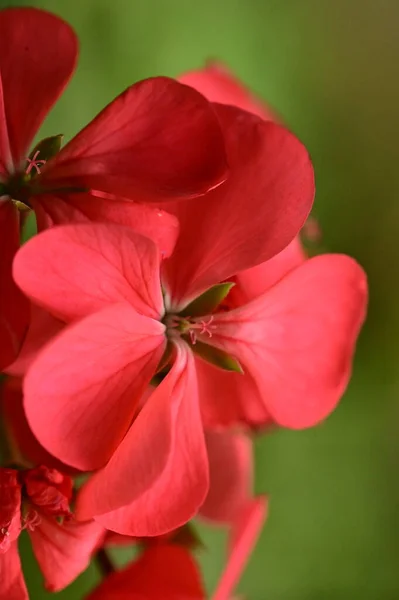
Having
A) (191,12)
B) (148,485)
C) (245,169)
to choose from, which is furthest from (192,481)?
(191,12)

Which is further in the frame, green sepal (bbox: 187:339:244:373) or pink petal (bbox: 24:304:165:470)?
green sepal (bbox: 187:339:244:373)

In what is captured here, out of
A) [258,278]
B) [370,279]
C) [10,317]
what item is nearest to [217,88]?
[258,278]

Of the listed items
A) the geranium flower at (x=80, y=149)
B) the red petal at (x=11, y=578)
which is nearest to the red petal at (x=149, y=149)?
the geranium flower at (x=80, y=149)

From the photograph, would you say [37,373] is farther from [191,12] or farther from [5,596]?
[191,12]

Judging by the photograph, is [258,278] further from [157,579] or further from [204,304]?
[157,579]

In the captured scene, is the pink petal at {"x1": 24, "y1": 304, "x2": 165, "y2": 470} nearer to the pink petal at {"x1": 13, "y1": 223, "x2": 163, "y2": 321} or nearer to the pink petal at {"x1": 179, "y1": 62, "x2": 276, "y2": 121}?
the pink petal at {"x1": 13, "y1": 223, "x2": 163, "y2": 321}

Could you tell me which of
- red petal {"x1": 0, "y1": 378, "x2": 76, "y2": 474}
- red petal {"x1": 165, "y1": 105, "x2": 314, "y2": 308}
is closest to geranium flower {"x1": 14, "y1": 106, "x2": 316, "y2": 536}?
red petal {"x1": 165, "y1": 105, "x2": 314, "y2": 308}

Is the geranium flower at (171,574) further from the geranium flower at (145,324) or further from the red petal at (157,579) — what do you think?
the geranium flower at (145,324)
